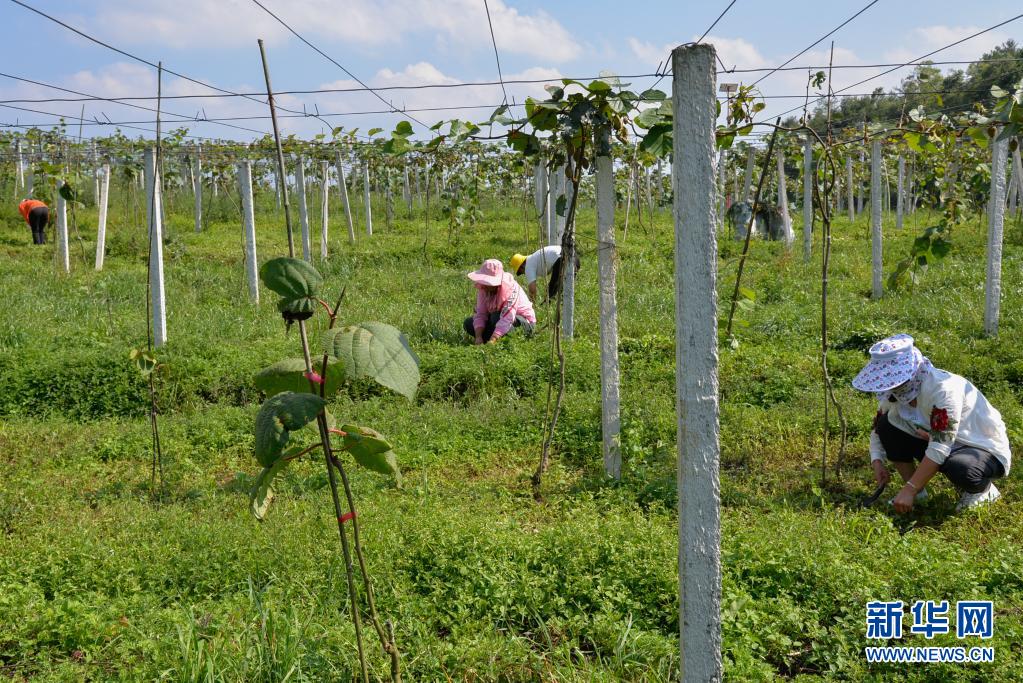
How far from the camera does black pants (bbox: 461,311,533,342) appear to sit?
859 cm

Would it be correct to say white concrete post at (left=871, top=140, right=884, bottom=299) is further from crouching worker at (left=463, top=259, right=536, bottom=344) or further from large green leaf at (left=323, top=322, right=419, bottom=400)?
large green leaf at (left=323, top=322, right=419, bottom=400)

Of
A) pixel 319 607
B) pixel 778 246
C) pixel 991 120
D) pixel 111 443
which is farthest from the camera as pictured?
pixel 778 246

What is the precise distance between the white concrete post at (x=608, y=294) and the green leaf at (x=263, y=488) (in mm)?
2938

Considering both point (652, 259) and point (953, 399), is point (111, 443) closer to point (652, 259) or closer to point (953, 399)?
point (953, 399)

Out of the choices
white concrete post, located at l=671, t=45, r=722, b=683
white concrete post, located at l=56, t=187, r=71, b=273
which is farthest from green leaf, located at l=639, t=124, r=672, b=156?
white concrete post, located at l=56, t=187, r=71, b=273

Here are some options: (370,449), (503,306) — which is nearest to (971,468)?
(370,449)

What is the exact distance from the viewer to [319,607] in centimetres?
344

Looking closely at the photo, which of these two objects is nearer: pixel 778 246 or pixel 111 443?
pixel 111 443

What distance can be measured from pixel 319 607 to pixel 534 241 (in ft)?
45.3

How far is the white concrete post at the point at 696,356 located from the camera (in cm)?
205

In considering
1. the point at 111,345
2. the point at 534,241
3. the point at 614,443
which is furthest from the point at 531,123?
the point at 534,241

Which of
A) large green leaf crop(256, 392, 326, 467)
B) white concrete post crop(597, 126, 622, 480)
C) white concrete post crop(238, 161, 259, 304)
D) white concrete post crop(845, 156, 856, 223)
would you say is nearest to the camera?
large green leaf crop(256, 392, 326, 467)

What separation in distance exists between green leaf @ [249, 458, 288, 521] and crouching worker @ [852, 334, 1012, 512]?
3497 millimetres

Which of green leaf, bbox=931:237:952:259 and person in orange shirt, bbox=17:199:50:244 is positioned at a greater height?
person in orange shirt, bbox=17:199:50:244
